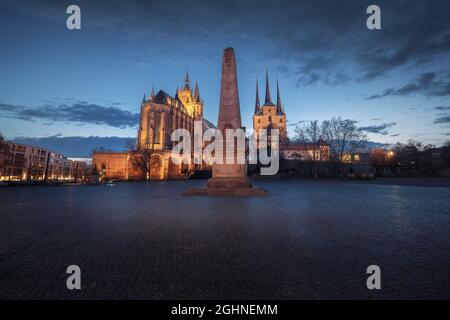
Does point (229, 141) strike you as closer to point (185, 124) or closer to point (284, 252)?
point (284, 252)

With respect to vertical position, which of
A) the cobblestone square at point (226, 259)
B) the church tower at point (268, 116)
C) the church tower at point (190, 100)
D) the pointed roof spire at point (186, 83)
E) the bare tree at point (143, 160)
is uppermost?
the pointed roof spire at point (186, 83)

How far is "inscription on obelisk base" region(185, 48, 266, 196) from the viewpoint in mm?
14540

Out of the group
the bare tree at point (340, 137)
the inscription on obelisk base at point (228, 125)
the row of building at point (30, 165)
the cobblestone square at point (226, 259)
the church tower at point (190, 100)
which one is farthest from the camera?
the church tower at point (190, 100)

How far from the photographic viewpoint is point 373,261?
3.11 meters

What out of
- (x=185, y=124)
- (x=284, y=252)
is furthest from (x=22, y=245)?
(x=185, y=124)

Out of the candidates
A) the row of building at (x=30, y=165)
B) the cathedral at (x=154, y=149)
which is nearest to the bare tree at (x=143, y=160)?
the cathedral at (x=154, y=149)

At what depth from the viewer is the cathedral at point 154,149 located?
6244 cm

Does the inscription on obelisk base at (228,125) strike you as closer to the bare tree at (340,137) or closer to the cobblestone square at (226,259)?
the cobblestone square at (226,259)

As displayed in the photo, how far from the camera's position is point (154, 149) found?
65.1m

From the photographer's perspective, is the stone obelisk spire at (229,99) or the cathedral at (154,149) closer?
the stone obelisk spire at (229,99)

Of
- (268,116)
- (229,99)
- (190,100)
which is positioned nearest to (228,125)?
(229,99)

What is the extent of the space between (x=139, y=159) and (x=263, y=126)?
5387 centimetres

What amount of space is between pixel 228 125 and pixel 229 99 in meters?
1.82

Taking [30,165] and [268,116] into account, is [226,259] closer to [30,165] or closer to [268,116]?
[30,165]
